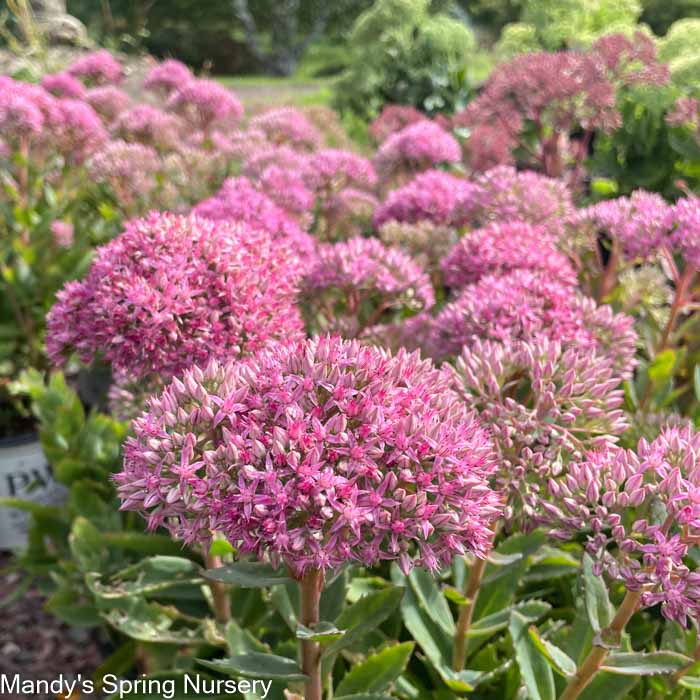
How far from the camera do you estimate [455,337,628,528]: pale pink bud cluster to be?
1187 millimetres

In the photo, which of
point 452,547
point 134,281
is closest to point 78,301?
point 134,281

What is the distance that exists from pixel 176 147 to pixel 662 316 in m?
2.33

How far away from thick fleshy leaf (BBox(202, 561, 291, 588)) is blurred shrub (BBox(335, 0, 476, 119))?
4658 millimetres

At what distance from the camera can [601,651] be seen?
1.14m

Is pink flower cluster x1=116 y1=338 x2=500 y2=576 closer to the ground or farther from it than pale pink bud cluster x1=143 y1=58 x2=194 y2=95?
closer to the ground

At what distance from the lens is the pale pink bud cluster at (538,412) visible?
1187 millimetres

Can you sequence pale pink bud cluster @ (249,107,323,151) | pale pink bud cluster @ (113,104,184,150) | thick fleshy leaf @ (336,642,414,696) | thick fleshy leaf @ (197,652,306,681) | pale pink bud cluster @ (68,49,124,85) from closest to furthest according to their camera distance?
thick fleshy leaf @ (197,652,306,681)
thick fleshy leaf @ (336,642,414,696)
pale pink bud cluster @ (113,104,184,150)
pale pink bud cluster @ (249,107,323,151)
pale pink bud cluster @ (68,49,124,85)

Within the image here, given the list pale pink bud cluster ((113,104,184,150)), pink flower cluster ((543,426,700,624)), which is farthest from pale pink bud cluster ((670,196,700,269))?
pale pink bud cluster ((113,104,184,150))

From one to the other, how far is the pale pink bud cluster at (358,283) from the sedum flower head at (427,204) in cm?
63

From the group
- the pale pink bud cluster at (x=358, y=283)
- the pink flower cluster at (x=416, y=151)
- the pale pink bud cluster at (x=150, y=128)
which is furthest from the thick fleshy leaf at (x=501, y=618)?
the pale pink bud cluster at (x=150, y=128)

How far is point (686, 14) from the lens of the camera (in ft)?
57.2

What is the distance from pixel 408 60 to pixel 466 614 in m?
4.73

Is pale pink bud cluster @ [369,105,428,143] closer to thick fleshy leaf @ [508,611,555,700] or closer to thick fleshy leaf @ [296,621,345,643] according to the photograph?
thick fleshy leaf @ [508,611,555,700]

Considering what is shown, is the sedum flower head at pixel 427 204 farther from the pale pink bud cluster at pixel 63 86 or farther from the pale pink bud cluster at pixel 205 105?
the pale pink bud cluster at pixel 63 86
